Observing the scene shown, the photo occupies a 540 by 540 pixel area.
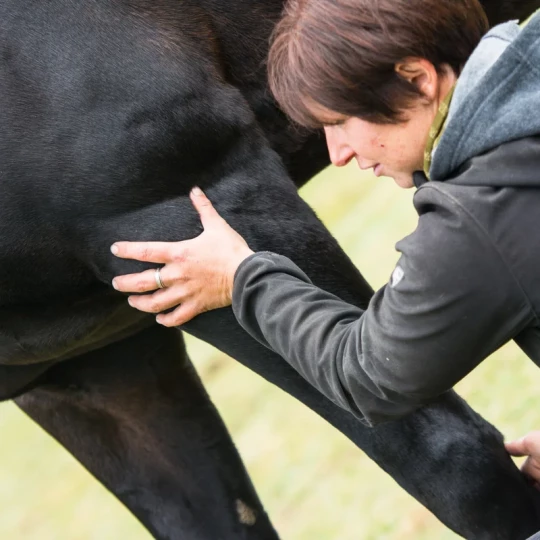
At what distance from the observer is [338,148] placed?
4.77ft

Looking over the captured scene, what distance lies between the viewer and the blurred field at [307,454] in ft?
10.5

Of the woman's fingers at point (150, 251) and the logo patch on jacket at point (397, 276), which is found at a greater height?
the logo patch on jacket at point (397, 276)

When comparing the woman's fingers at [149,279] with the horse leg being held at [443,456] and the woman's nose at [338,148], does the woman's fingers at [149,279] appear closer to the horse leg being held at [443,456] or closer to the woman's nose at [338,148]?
the horse leg being held at [443,456]

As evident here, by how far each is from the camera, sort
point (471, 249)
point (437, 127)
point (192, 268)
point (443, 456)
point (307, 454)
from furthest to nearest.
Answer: point (307, 454)
point (443, 456)
point (192, 268)
point (437, 127)
point (471, 249)

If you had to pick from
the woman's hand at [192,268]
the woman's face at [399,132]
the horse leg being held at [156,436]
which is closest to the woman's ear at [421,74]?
the woman's face at [399,132]

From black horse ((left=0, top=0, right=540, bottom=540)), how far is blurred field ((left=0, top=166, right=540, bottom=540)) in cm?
112

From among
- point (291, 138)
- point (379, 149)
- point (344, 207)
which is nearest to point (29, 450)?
point (344, 207)

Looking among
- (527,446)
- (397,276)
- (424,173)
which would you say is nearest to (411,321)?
(397,276)

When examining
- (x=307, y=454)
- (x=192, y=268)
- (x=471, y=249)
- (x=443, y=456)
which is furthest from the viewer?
(x=307, y=454)

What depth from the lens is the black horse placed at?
1.68 metres

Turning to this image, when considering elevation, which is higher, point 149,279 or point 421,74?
point 421,74

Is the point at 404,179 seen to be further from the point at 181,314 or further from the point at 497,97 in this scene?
the point at 181,314

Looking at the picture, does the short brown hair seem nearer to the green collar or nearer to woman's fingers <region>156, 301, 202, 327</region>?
the green collar

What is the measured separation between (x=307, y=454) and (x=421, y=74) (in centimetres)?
265
